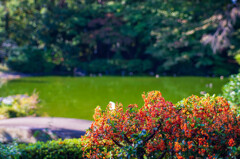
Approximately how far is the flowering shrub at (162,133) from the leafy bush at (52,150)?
0.80m

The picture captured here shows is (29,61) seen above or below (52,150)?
above

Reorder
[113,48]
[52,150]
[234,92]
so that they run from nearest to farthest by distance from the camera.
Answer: [52,150] → [234,92] → [113,48]

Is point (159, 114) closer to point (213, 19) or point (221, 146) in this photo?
point (221, 146)

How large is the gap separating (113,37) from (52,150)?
19096 millimetres

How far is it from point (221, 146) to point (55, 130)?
3.26 meters

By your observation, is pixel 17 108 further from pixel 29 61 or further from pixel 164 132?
pixel 29 61

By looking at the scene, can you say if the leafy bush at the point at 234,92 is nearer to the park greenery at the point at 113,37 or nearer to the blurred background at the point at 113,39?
the blurred background at the point at 113,39

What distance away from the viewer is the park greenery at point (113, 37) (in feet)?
64.9

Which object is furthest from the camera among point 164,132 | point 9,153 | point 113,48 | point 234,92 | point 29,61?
point 113,48

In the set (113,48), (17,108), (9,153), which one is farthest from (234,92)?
(113,48)

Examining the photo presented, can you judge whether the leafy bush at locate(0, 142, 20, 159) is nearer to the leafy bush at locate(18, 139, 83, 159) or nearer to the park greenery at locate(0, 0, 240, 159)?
the leafy bush at locate(18, 139, 83, 159)

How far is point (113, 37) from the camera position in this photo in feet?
72.4

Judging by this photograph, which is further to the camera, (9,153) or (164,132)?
(9,153)

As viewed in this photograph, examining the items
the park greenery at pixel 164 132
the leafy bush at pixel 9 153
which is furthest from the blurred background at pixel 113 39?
the park greenery at pixel 164 132
